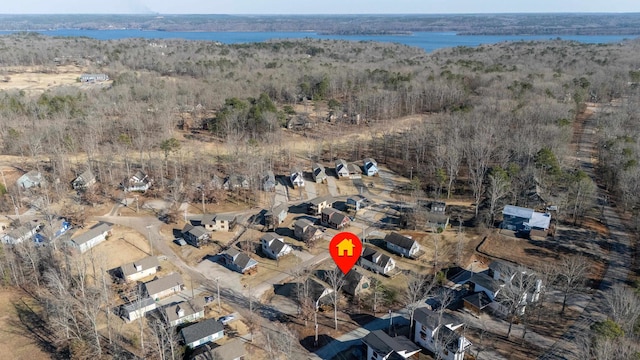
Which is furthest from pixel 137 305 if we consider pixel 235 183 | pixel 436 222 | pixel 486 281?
pixel 436 222

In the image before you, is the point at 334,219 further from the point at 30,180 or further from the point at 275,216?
the point at 30,180

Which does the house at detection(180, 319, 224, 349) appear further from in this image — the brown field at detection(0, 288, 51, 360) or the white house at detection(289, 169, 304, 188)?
the white house at detection(289, 169, 304, 188)

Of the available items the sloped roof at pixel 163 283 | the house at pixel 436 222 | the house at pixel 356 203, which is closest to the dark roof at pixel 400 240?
the house at pixel 436 222

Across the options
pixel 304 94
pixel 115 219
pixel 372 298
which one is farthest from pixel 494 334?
pixel 304 94

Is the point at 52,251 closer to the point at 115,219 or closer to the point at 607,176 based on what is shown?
the point at 115,219

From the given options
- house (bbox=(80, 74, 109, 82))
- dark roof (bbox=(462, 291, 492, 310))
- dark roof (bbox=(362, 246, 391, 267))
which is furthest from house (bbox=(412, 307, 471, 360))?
house (bbox=(80, 74, 109, 82))
